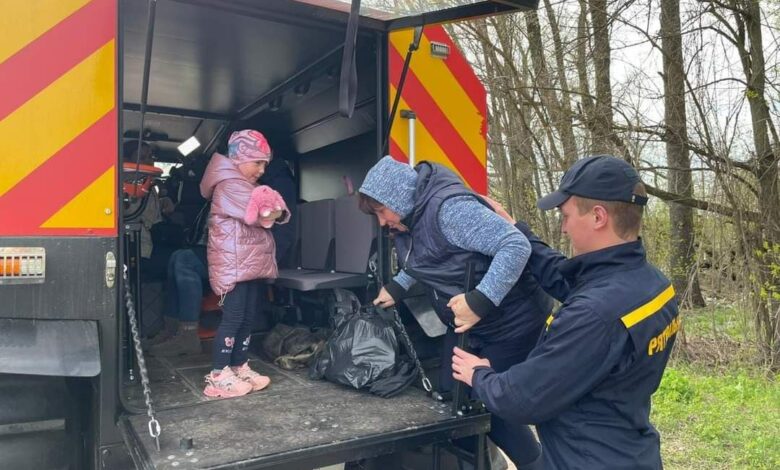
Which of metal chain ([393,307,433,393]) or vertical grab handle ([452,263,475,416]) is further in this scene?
metal chain ([393,307,433,393])


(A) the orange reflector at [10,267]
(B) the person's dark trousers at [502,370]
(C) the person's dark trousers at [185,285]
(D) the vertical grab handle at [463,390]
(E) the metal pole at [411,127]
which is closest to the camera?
(A) the orange reflector at [10,267]

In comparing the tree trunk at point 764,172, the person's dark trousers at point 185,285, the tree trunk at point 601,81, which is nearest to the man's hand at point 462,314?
the person's dark trousers at point 185,285

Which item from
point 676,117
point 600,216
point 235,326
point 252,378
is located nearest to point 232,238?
point 235,326

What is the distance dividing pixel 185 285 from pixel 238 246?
1.30 m

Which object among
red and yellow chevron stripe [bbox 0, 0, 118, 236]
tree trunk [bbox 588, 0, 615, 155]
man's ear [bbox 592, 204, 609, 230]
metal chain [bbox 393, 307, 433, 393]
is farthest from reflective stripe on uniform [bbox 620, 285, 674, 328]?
tree trunk [bbox 588, 0, 615, 155]

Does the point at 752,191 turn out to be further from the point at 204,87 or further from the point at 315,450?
the point at 315,450

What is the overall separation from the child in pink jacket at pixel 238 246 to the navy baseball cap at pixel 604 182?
1.59 m

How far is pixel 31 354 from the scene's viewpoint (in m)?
1.99

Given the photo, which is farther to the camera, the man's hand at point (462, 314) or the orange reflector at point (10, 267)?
the man's hand at point (462, 314)

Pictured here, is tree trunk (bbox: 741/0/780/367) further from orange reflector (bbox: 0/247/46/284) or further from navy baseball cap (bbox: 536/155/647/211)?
orange reflector (bbox: 0/247/46/284)

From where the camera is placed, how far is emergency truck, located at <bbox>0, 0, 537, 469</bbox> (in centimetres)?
204

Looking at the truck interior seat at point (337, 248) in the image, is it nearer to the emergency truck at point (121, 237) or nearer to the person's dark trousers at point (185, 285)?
the emergency truck at point (121, 237)

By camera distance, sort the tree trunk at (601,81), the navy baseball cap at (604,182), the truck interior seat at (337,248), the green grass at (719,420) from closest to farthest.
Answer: the navy baseball cap at (604,182)
the truck interior seat at (337,248)
the green grass at (719,420)
the tree trunk at (601,81)

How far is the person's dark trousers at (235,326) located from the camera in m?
2.98
